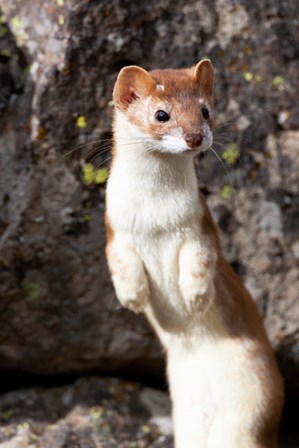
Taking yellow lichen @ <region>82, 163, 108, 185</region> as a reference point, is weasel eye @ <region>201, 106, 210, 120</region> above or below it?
above

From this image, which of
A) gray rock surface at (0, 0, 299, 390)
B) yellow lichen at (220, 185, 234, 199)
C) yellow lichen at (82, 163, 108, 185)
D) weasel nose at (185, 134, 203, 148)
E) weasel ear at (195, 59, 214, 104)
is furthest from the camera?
yellow lichen at (220, 185, 234, 199)

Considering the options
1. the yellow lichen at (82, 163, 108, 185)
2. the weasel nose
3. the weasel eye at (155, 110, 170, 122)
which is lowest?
the yellow lichen at (82, 163, 108, 185)

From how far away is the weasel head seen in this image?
3.47 meters

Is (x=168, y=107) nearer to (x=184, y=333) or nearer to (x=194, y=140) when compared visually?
(x=194, y=140)

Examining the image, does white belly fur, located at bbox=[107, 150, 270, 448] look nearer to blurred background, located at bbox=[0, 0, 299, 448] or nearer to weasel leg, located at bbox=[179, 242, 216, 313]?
weasel leg, located at bbox=[179, 242, 216, 313]

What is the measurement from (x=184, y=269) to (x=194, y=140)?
0.77 m

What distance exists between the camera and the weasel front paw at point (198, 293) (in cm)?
395

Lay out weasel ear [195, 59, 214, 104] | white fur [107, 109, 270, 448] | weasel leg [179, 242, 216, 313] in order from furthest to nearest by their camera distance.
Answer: weasel leg [179, 242, 216, 313] < white fur [107, 109, 270, 448] < weasel ear [195, 59, 214, 104]

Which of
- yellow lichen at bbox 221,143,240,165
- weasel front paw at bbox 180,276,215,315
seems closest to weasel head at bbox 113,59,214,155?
weasel front paw at bbox 180,276,215,315

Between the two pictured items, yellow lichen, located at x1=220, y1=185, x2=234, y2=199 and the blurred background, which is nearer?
the blurred background

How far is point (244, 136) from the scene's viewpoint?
4746 millimetres

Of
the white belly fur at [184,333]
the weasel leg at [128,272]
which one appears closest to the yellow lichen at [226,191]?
the white belly fur at [184,333]

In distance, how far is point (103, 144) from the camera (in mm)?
4660

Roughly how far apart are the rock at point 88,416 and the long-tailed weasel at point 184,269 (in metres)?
0.68
